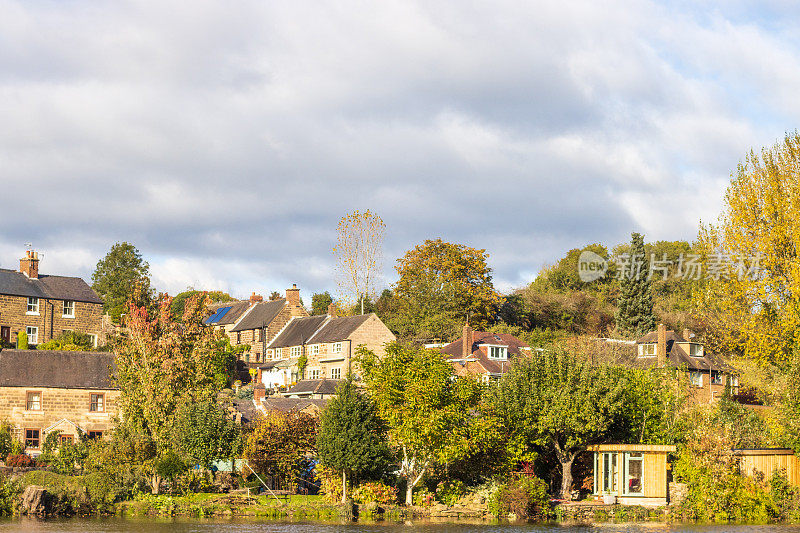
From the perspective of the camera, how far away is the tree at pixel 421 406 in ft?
137

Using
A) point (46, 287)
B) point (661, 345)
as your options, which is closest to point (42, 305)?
point (46, 287)

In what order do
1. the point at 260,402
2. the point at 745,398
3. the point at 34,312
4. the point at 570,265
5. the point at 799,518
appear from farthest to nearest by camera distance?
1. the point at 570,265
2. the point at 34,312
3. the point at 745,398
4. the point at 260,402
5. the point at 799,518

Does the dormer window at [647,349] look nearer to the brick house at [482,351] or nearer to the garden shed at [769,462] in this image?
the brick house at [482,351]

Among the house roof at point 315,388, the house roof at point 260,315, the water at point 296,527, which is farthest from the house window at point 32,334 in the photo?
the water at point 296,527

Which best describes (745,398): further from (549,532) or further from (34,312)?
(34,312)

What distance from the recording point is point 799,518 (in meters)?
40.8

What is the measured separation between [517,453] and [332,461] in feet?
28.2

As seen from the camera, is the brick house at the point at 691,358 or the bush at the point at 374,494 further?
the brick house at the point at 691,358

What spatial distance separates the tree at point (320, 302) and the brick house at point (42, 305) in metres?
36.0

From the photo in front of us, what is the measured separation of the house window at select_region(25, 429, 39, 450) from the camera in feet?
185

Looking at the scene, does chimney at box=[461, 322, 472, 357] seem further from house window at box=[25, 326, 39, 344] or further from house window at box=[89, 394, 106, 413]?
house window at box=[25, 326, 39, 344]

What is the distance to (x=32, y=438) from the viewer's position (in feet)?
185

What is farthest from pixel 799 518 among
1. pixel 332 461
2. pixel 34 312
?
pixel 34 312

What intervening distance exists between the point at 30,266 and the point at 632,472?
57.5 meters
